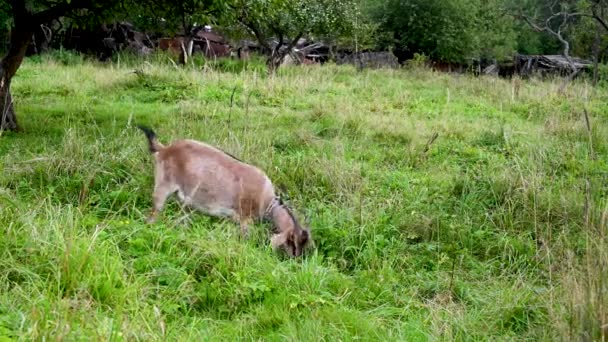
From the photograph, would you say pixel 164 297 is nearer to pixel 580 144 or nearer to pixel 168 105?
pixel 580 144

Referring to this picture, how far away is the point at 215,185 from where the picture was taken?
20.2ft

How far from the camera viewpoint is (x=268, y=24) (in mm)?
21328

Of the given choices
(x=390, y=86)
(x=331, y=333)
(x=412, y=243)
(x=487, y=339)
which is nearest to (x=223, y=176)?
(x=412, y=243)

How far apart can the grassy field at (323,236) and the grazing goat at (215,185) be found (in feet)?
0.61

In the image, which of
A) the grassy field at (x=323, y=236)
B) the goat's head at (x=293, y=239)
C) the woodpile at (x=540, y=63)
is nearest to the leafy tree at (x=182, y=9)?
the grassy field at (x=323, y=236)

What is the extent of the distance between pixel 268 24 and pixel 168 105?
9.60 m

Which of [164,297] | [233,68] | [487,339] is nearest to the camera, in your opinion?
[487,339]

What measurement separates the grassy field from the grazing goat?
19cm

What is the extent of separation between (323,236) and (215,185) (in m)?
1.16

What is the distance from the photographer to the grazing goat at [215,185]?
6088 millimetres

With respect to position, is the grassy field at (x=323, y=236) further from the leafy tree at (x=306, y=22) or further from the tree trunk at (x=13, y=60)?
the leafy tree at (x=306, y=22)

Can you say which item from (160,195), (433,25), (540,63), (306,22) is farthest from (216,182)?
(540,63)

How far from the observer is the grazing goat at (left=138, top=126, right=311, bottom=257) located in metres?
6.09

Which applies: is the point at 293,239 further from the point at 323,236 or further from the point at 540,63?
the point at 540,63
